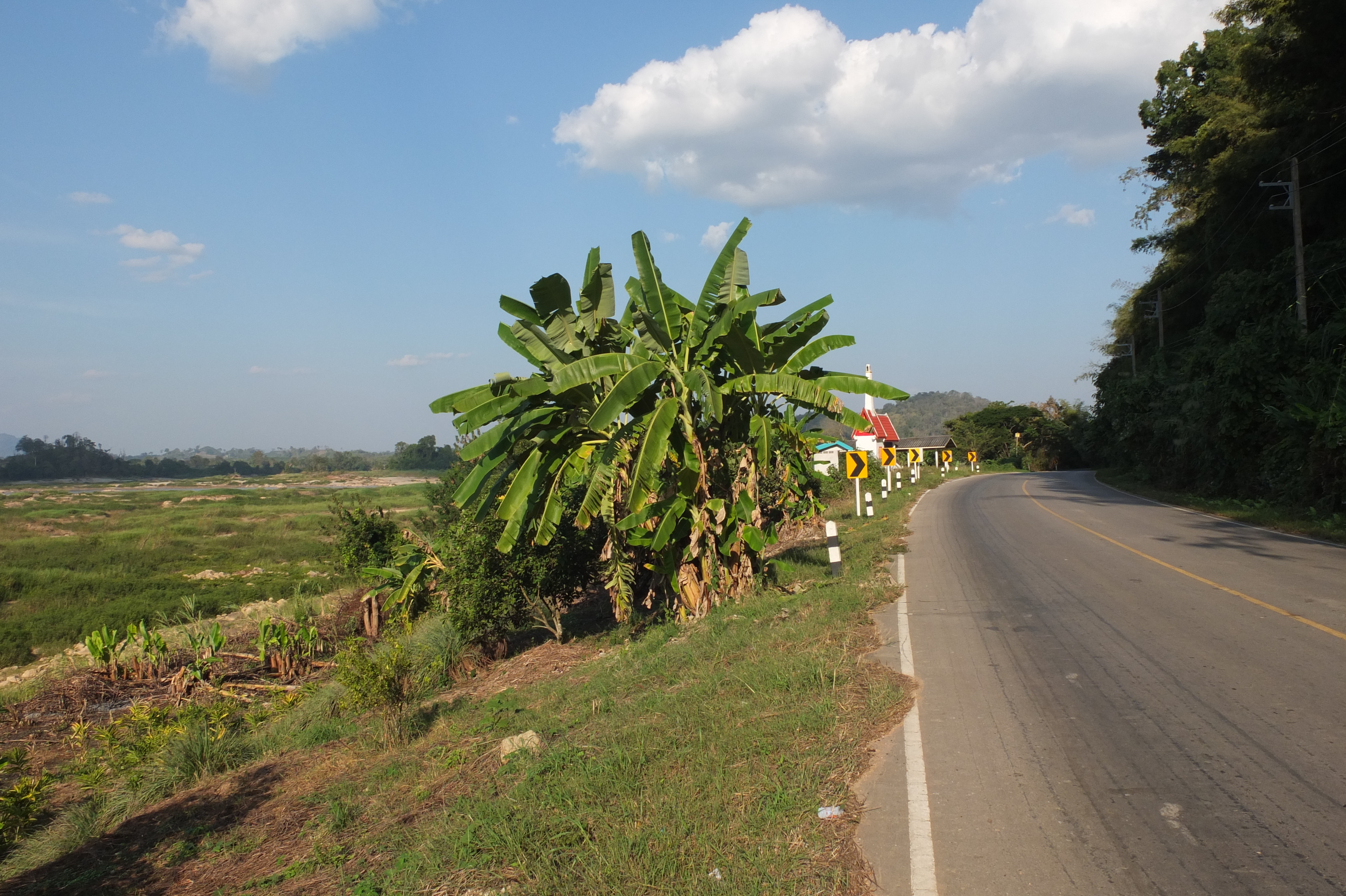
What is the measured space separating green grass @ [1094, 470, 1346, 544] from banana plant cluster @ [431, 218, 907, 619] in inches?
430

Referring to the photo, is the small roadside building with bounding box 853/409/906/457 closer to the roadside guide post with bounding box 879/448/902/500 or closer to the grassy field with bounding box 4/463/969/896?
the roadside guide post with bounding box 879/448/902/500

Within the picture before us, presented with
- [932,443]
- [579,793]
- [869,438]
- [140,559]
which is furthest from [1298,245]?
[932,443]

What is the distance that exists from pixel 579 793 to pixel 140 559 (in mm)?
42048

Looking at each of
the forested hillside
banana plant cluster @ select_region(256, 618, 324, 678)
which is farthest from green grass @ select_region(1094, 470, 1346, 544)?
banana plant cluster @ select_region(256, 618, 324, 678)

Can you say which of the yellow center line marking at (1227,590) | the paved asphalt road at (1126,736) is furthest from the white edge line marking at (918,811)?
the yellow center line marking at (1227,590)

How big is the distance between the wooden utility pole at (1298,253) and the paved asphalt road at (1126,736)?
41.5ft

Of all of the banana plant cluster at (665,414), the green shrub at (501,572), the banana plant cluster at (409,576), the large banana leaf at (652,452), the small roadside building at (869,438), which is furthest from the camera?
the small roadside building at (869,438)

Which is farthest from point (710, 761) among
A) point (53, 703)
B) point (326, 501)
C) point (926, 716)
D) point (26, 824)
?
point (326, 501)

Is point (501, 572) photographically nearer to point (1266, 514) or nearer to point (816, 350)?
point (816, 350)

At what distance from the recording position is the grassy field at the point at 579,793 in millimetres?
4336

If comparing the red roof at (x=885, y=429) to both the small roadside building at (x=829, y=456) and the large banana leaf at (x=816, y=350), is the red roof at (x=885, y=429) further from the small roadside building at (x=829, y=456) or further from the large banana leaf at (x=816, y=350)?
the large banana leaf at (x=816, y=350)

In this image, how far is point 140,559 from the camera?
39.1 m

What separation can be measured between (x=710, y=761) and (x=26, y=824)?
263 inches

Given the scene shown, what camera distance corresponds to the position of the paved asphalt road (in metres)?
4.00
